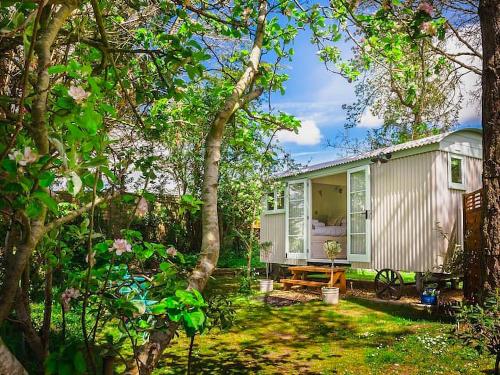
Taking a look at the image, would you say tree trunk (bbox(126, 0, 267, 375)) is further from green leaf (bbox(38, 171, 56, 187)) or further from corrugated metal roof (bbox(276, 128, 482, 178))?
corrugated metal roof (bbox(276, 128, 482, 178))

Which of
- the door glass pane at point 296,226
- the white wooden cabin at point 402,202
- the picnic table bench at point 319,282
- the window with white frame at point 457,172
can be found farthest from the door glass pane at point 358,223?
the window with white frame at point 457,172

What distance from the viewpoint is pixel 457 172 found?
8555 mm

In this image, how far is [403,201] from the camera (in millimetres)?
8898

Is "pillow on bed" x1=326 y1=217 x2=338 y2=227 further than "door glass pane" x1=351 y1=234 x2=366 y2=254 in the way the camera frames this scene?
Yes

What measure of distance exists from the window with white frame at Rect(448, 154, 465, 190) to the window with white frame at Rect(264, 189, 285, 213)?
4.62 metres

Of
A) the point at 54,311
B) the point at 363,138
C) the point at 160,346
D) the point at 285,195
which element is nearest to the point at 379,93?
the point at 363,138

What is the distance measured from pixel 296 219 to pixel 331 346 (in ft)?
20.6

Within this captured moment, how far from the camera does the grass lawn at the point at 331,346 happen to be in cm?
459

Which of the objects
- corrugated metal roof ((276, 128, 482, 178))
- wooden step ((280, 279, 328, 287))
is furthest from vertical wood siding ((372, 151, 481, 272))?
wooden step ((280, 279, 328, 287))

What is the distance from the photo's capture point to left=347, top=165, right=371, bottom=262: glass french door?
9688mm

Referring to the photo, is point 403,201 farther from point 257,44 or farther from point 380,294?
point 257,44

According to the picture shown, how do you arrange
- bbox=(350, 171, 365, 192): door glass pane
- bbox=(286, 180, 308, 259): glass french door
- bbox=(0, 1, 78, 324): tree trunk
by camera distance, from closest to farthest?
bbox=(0, 1, 78, 324): tree trunk < bbox=(350, 171, 365, 192): door glass pane < bbox=(286, 180, 308, 259): glass french door

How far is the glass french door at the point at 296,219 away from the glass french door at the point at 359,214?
58.5 inches

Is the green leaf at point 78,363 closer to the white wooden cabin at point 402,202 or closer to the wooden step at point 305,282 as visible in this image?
the white wooden cabin at point 402,202
